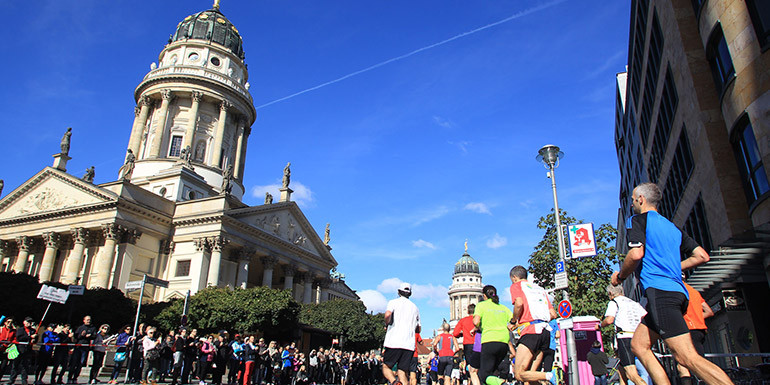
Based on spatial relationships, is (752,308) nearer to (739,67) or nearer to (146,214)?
(739,67)

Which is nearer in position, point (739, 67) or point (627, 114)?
point (739, 67)

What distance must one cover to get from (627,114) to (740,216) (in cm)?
2165

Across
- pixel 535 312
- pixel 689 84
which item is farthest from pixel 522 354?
pixel 689 84

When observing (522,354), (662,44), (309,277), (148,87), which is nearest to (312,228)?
(309,277)

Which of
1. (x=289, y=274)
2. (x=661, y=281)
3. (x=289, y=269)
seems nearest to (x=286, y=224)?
(x=289, y=269)

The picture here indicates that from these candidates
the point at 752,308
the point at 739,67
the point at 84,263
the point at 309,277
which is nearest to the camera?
the point at 739,67

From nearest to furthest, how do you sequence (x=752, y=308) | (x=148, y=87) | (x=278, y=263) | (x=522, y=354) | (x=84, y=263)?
(x=522, y=354), (x=752, y=308), (x=84, y=263), (x=278, y=263), (x=148, y=87)

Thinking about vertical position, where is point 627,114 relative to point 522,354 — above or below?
above

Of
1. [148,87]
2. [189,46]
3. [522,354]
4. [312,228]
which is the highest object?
[189,46]

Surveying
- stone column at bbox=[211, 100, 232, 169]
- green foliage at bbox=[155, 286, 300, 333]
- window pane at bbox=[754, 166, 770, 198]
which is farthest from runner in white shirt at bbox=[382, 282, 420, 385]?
stone column at bbox=[211, 100, 232, 169]

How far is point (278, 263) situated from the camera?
44344 mm

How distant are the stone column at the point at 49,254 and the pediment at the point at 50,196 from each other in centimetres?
217

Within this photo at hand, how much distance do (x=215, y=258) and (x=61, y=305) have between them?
11.3 metres

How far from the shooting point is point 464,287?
15425 cm
